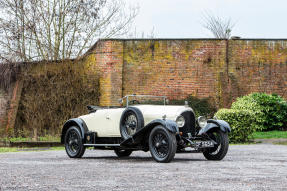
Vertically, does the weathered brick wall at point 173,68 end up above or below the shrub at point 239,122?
above

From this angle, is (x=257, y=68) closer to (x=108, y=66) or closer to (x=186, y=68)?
(x=186, y=68)

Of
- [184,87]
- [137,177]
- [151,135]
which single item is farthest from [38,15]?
[137,177]

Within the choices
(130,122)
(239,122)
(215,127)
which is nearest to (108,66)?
(239,122)

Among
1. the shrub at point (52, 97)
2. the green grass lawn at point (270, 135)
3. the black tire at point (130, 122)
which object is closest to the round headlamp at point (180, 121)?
the black tire at point (130, 122)

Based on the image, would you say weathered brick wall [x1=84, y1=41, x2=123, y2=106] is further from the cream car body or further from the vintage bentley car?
the vintage bentley car

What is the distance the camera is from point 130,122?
29.0 ft

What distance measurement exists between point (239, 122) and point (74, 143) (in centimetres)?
700

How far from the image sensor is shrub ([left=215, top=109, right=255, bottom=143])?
15242 mm

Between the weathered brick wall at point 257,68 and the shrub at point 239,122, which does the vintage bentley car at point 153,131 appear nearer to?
the shrub at point 239,122

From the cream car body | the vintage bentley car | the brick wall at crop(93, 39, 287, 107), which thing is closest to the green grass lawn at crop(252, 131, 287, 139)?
the brick wall at crop(93, 39, 287, 107)

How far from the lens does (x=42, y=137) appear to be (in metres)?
17.6

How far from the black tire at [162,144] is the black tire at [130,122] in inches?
16.1

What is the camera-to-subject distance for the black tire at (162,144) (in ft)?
25.9

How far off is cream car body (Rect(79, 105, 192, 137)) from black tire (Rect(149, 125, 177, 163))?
330mm
